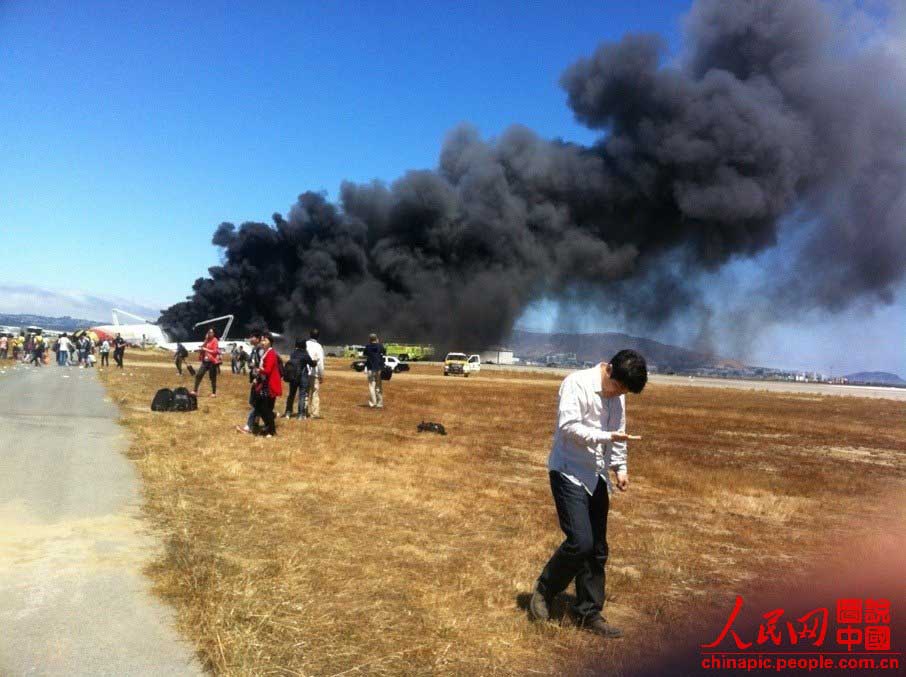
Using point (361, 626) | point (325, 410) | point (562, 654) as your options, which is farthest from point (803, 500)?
point (325, 410)

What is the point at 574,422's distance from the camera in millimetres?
4082

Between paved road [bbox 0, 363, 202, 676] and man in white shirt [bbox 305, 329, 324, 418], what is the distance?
480cm

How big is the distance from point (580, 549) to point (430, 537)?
2.23 metres

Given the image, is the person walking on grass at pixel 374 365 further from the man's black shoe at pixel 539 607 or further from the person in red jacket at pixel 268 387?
the man's black shoe at pixel 539 607

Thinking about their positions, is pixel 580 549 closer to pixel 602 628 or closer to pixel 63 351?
pixel 602 628

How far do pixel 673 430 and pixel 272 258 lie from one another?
223ft

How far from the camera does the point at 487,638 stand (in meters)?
3.98

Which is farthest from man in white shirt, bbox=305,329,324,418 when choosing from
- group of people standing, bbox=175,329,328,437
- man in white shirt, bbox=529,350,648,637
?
man in white shirt, bbox=529,350,648,637

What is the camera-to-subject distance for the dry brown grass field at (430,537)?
3818 millimetres

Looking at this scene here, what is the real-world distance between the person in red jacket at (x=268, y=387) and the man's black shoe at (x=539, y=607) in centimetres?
721

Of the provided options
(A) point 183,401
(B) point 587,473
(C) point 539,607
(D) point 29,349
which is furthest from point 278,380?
(D) point 29,349

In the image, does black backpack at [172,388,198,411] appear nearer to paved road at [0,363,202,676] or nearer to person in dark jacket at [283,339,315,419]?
person in dark jacket at [283,339,315,419]

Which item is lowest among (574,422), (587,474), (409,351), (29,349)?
(29,349)

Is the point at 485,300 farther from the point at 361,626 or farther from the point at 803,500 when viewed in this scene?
the point at 361,626
